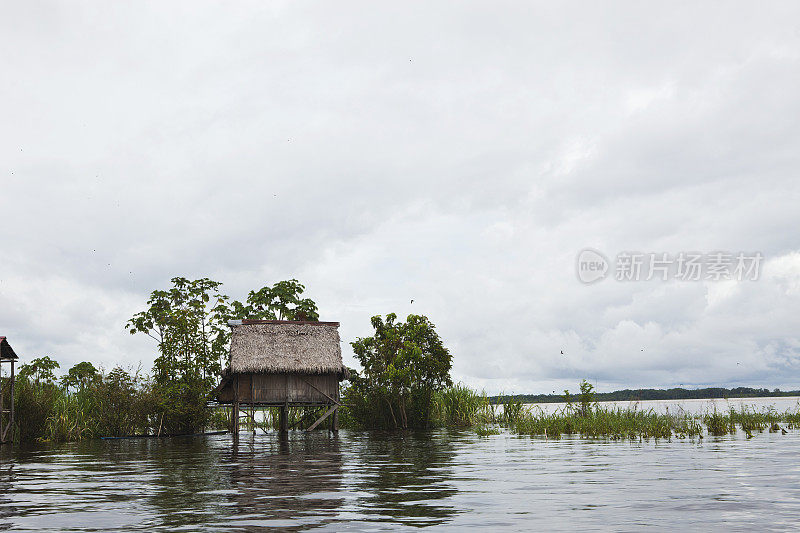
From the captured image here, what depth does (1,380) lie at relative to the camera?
27.9 m

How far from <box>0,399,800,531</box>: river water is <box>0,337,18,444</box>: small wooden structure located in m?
8.75

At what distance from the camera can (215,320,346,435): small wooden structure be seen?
3100 cm

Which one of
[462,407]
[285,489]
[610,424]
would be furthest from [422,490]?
[462,407]

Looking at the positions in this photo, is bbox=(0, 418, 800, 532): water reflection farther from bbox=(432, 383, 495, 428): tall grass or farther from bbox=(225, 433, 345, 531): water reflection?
bbox=(432, 383, 495, 428): tall grass

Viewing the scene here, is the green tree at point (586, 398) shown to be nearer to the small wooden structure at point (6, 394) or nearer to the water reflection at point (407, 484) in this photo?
the water reflection at point (407, 484)

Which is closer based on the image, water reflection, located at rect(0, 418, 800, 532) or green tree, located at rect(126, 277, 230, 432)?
water reflection, located at rect(0, 418, 800, 532)

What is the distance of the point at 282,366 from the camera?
1212 inches

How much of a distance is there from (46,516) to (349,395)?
2822 cm

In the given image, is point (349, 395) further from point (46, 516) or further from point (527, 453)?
point (46, 516)

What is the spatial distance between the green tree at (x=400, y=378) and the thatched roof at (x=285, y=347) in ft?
12.8

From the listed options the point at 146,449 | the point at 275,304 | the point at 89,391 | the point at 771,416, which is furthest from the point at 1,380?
the point at 771,416

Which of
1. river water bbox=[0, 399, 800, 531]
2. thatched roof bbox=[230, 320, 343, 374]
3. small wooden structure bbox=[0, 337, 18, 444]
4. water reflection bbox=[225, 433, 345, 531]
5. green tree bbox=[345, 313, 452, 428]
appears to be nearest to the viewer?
river water bbox=[0, 399, 800, 531]

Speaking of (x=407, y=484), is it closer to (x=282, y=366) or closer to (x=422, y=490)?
(x=422, y=490)

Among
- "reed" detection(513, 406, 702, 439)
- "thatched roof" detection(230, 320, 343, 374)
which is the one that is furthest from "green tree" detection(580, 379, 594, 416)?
"thatched roof" detection(230, 320, 343, 374)
